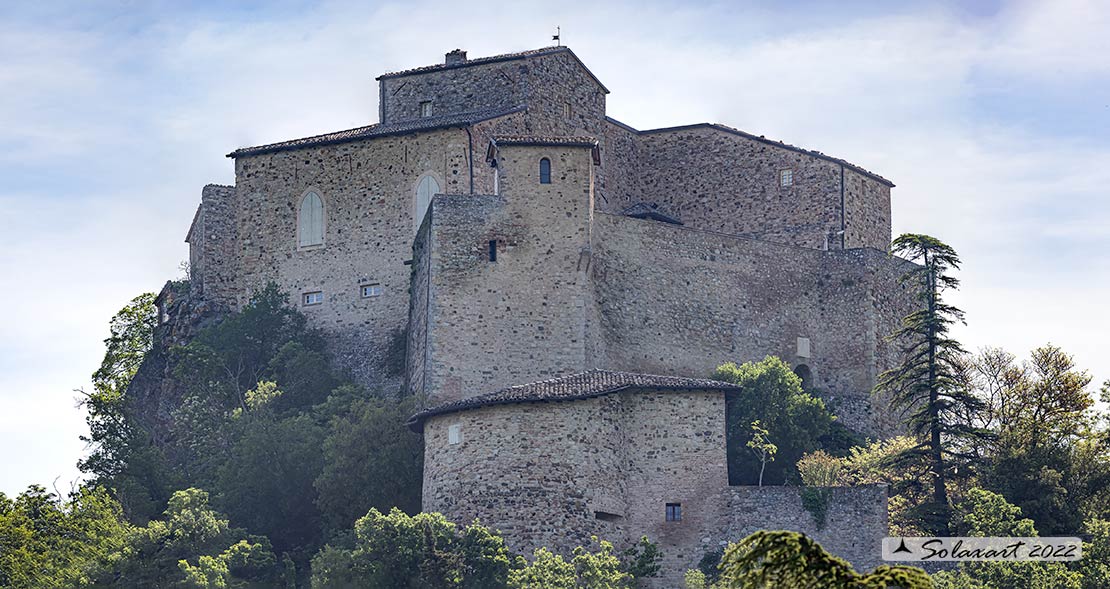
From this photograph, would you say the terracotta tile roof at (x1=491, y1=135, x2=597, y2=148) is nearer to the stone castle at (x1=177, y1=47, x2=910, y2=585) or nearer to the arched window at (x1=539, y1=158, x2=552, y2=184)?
the stone castle at (x1=177, y1=47, x2=910, y2=585)

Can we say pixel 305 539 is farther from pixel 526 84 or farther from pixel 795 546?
pixel 795 546

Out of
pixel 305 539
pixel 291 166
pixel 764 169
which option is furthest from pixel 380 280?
pixel 764 169

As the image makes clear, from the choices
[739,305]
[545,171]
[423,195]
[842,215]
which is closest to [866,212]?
[842,215]

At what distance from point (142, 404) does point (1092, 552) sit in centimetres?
2902

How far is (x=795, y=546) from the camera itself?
21.0m

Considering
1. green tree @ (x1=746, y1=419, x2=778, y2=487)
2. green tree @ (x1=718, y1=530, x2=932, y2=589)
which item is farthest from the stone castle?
green tree @ (x1=718, y1=530, x2=932, y2=589)

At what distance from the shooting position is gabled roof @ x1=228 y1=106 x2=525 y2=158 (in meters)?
56.2

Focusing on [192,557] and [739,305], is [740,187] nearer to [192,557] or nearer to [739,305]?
[739,305]

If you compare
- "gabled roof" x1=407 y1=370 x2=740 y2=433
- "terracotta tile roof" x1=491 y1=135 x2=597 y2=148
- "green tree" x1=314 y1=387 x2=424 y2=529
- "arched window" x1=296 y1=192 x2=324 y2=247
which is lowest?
"green tree" x1=314 y1=387 x2=424 y2=529

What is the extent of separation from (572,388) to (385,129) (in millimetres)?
16787

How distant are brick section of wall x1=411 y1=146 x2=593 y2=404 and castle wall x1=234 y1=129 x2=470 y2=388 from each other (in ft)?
16.0

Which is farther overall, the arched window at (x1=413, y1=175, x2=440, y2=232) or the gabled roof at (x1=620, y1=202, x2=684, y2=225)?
the gabled roof at (x1=620, y1=202, x2=684, y2=225)

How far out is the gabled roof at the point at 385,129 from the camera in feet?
184

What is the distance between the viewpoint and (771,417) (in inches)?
1896
